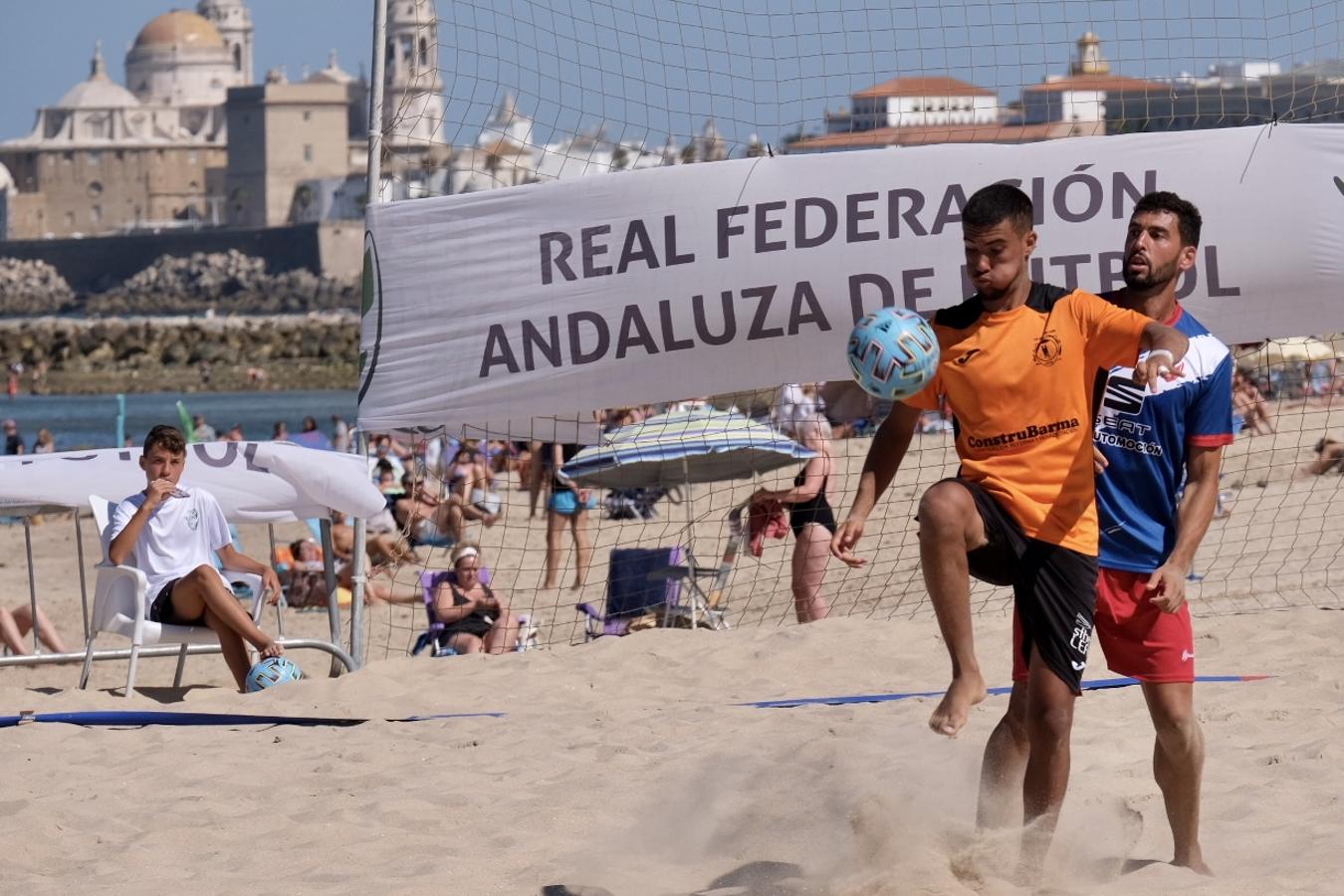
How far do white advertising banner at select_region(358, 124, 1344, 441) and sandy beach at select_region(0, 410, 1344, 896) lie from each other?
1.01m

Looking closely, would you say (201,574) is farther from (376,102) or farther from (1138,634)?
(1138,634)

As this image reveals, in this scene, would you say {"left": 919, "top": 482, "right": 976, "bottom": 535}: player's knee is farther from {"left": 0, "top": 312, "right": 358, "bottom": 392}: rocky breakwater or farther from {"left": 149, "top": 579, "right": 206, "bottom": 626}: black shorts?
{"left": 0, "top": 312, "right": 358, "bottom": 392}: rocky breakwater

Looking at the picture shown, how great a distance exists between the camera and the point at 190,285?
10362 cm

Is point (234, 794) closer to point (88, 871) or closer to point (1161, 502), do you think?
point (88, 871)

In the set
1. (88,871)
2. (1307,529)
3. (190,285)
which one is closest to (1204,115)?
(1307,529)

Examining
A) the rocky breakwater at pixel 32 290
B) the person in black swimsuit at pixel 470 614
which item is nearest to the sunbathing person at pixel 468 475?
the person in black swimsuit at pixel 470 614

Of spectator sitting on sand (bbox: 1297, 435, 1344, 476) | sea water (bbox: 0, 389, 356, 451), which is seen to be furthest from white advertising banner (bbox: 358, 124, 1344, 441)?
sea water (bbox: 0, 389, 356, 451)

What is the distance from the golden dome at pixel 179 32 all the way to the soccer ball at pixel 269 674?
14396 centimetres

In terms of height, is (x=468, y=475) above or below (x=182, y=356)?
above

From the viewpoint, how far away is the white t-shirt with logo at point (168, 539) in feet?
21.0

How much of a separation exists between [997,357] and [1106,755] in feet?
5.70

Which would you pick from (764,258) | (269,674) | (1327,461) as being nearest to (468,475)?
(1327,461)

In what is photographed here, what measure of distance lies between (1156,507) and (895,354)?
2.23 feet

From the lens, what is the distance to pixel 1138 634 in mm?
3611
